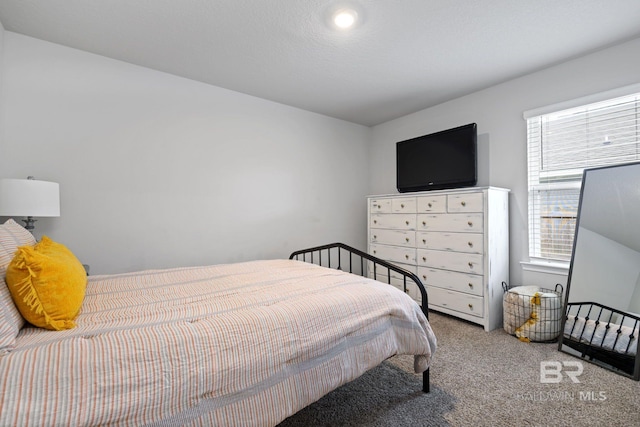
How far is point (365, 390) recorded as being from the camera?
1.78 metres

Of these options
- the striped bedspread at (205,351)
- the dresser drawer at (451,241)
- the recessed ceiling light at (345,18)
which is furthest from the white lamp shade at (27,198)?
the dresser drawer at (451,241)

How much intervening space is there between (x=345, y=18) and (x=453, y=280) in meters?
2.54

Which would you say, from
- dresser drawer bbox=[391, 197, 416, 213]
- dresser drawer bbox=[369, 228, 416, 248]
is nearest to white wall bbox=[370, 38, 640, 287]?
dresser drawer bbox=[391, 197, 416, 213]

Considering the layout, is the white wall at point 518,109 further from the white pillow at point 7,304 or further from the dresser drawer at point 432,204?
the white pillow at point 7,304

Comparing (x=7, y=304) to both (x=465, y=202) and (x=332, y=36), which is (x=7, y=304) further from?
(x=465, y=202)

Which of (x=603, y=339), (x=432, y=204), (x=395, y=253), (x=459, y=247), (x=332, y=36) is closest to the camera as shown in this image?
(x=603, y=339)

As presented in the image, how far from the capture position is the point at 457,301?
2928 millimetres

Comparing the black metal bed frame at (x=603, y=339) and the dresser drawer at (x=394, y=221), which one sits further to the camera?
the dresser drawer at (x=394, y=221)

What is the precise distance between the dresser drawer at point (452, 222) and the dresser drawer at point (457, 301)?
0.64 m

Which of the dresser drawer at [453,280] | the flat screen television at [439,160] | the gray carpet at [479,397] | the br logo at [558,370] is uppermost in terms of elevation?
the flat screen television at [439,160]

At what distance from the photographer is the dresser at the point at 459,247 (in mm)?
2736

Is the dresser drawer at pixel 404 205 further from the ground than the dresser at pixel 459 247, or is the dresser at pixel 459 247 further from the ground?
the dresser drawer at pixel 404 205

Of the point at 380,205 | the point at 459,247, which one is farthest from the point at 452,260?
the point at 380,205

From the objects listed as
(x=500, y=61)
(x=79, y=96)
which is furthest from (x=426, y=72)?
(x=79, y=96)
